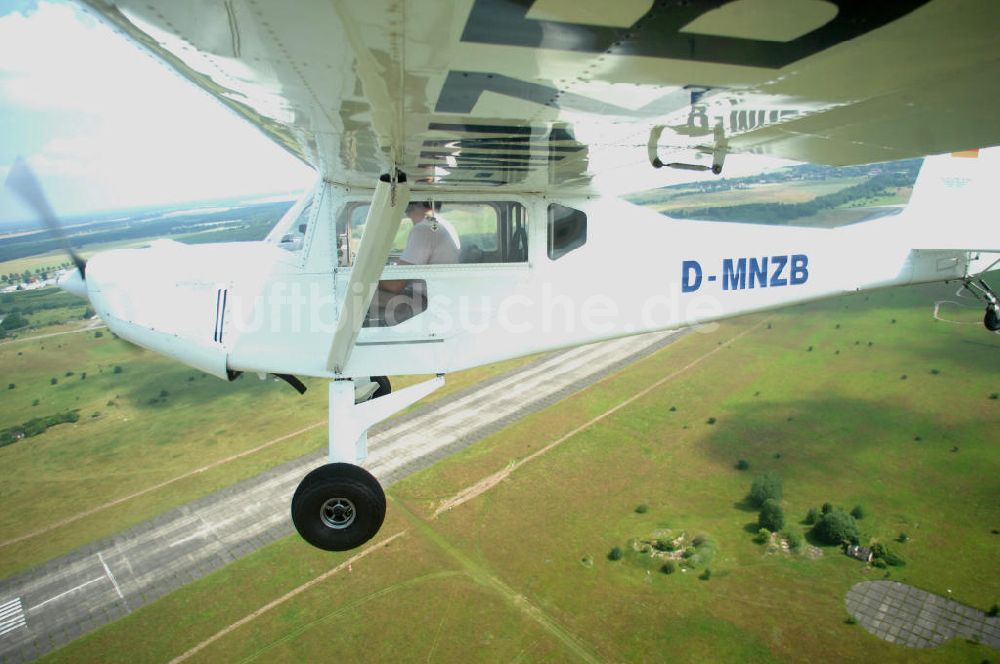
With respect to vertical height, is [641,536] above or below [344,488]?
below

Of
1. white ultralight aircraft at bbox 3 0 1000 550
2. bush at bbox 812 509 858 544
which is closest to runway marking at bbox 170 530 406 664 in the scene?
white ultralight aircraft at bbox 3 0 1000 550

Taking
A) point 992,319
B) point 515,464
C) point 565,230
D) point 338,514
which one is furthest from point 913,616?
point 338,514

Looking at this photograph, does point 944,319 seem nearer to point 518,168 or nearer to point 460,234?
point 460,234

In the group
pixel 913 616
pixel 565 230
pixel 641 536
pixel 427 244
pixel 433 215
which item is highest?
pixel 433 215

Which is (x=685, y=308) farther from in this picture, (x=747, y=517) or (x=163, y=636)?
(x=747, y=517)

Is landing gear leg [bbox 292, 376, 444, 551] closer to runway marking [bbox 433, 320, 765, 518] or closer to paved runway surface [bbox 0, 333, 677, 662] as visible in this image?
runway marking [bbox 433, 320, 765, 518]

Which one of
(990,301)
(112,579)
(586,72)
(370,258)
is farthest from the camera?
(112,579)
